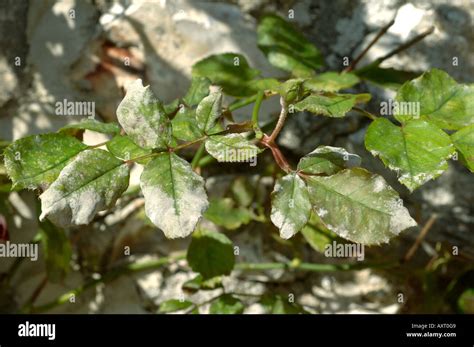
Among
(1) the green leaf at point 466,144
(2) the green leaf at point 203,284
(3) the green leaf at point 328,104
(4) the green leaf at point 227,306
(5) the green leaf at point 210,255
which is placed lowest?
(4) the green leaf at point 227,306

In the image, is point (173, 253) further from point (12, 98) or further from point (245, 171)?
point (12, 98)

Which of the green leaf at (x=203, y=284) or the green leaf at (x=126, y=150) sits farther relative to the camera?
the green leaf at (x=203, y=284)

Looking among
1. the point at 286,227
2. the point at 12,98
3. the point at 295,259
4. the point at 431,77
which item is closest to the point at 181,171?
the point at 286,227

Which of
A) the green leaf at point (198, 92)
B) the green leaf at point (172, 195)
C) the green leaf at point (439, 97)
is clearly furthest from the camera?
the green leaf at point (198, 92)

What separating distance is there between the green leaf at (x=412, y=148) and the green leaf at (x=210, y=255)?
0.42 metres

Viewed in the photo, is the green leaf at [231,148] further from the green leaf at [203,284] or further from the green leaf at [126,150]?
the green leaf at [203,284]

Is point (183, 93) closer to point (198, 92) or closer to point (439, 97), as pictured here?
point (198, 92)

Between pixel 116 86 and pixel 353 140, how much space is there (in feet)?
1.67

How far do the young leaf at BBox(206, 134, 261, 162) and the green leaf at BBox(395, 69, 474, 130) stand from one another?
9.1 inches

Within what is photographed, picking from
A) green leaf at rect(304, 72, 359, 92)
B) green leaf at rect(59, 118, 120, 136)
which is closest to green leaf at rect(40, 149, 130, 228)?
green leaf at rect(59, 118, 120, 136)

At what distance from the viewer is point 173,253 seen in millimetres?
1477

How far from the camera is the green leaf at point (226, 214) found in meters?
1.30

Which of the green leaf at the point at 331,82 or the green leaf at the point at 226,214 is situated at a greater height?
the green leaf at the point at 331,82

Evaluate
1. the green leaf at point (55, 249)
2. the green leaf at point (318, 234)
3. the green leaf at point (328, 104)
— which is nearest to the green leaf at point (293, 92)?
the green leaf at point (328, 104)
